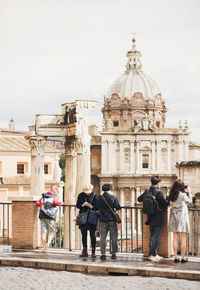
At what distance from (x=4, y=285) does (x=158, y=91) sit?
64486 millimetres

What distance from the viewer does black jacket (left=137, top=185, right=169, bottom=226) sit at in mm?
11109

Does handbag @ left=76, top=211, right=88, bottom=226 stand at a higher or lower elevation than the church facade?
lower

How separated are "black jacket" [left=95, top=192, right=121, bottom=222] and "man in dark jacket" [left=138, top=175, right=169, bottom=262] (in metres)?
0.48

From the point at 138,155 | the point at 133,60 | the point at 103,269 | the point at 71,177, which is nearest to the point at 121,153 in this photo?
the point at 138,155

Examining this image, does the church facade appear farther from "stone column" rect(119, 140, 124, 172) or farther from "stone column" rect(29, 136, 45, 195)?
"stone column" rect(29, 136, 45, 195)

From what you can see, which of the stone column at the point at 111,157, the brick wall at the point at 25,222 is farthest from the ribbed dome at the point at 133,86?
the brick wall at the point at 25,222

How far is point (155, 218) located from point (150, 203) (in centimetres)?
38

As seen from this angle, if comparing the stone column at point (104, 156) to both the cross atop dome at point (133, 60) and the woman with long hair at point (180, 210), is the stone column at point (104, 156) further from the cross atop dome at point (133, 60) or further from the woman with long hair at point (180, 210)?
the woman with long hair at point (180, 210)

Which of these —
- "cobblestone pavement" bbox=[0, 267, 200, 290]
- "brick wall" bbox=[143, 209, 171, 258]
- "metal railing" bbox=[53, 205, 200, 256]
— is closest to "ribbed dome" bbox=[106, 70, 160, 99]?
"metal railing" bbox=[53, 205, 200, 256]

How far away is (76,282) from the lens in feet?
31.9

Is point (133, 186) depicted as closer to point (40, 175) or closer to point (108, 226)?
point (40, 175)

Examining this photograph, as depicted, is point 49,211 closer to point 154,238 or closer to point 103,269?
point 103,269

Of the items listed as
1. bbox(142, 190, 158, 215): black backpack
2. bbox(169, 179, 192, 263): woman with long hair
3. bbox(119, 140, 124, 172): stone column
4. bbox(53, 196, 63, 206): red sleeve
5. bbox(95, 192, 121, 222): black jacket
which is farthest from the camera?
bbox(119, 140, 124, 172): stone column

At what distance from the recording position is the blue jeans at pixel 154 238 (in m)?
11.2
